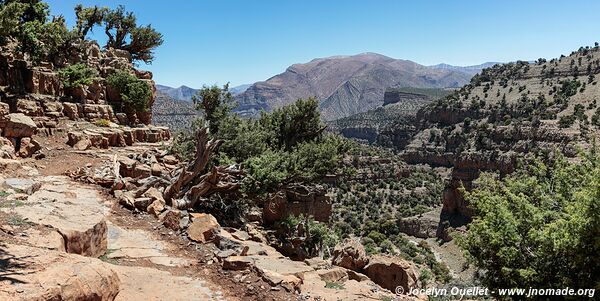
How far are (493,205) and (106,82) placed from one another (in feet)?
96.1

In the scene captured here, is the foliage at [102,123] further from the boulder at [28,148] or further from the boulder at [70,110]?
the boulder at [28,148]

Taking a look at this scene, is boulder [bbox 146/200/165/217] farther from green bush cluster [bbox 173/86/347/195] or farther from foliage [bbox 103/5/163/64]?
foliage [bbox 103/5/163/64]

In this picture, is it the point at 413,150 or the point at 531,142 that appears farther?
the point at 413,150

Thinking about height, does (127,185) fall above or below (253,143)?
below

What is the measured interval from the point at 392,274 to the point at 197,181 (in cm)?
976

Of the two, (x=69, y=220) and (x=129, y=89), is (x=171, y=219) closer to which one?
(x=69, y=220)

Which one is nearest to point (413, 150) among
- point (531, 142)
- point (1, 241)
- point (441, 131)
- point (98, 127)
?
point (441, 131)

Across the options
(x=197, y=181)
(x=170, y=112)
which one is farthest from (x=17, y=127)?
(x=170, y=112)

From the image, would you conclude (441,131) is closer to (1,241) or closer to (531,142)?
(531,142)

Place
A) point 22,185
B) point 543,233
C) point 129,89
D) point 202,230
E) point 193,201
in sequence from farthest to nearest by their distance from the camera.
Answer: point 129,89 → point 193,201 → point 202,230 → point 22,185 → point 543,233

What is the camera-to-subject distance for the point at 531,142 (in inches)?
2936

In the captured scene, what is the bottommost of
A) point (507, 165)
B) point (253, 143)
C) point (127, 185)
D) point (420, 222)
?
point (420, 222)

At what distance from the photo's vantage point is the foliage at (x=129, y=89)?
3106cm

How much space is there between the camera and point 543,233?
10711 millimetres
